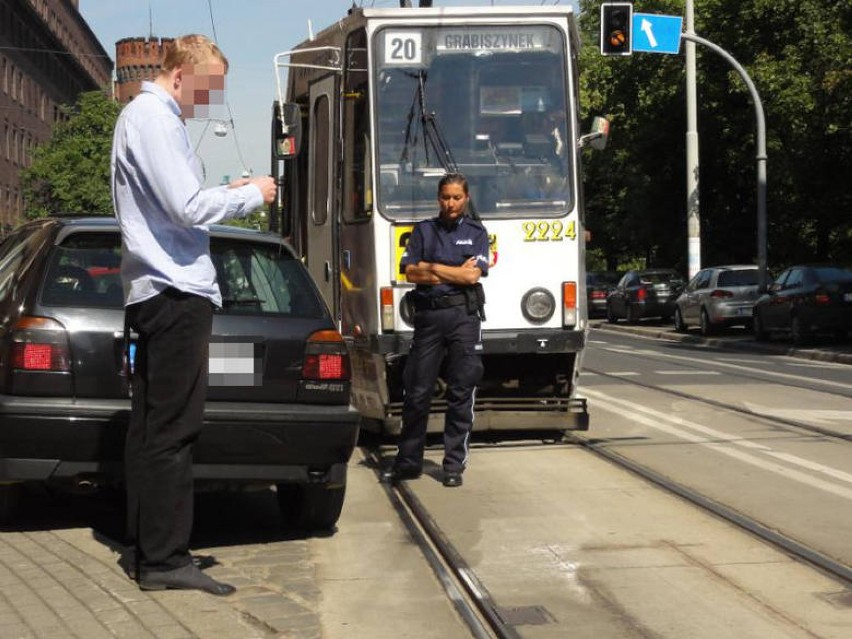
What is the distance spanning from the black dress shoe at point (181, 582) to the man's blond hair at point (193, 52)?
6.50 feet

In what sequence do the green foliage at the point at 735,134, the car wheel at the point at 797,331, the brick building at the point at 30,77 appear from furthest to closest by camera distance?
the brick building at the point at 30,77 → the green foliage at the point at 735,134 → the car wheel at the point at 797,331

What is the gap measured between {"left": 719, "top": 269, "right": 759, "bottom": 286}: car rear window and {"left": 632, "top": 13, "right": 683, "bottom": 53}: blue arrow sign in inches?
249

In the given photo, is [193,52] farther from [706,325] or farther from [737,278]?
[737,278]

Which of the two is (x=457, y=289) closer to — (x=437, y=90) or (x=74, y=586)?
(x=437, y=90)

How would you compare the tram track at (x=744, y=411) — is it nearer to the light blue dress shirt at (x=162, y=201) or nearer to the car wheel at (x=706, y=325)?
the light blue dress shirt at (x=162, y=201)

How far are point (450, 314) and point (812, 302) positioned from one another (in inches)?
768

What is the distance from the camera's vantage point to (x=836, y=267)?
27469 mm

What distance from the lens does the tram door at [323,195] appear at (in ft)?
37.1

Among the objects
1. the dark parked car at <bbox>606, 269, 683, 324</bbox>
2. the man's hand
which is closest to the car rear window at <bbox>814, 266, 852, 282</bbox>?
the dark parked car at <bbox>606, 269, 683, 324</bbox>

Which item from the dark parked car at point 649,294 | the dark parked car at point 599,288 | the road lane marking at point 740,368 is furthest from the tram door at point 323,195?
the dark parked car at point 599,288

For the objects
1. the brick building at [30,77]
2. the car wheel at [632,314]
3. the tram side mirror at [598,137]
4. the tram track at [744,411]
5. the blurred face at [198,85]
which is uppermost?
the brick building at [30,77]

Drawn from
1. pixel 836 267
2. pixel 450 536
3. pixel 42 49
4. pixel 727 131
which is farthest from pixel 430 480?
pixel 42 49

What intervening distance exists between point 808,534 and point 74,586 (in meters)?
3.44

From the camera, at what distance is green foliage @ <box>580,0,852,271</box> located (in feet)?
103
